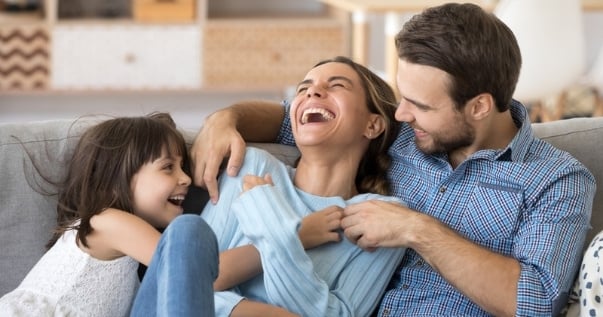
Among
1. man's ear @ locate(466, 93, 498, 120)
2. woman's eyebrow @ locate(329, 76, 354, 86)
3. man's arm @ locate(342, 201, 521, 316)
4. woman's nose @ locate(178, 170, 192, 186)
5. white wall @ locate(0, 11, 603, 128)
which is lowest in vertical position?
white wall @ locate(0, 11, 603, 128)

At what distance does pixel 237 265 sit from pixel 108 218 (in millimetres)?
260

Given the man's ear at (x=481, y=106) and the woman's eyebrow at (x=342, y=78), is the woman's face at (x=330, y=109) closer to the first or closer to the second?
the woman's eyebrow at (x=342, y=78)

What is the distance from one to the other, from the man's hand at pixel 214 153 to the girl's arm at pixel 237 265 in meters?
0.17

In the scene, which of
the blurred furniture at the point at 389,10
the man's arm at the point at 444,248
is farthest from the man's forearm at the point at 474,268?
the blurred furniture at the point at 389,10

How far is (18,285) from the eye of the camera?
205 cm

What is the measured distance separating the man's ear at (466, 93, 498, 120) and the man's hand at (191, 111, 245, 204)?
18.1 inches

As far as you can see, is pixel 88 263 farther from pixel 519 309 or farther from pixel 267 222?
pixel 519 309

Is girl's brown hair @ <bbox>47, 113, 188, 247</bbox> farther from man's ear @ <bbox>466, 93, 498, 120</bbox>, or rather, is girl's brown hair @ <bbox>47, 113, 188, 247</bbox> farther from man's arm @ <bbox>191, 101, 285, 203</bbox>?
man's ear @ <bbox>466, 93, 498, 120</bbox>

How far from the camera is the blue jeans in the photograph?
4.97 feet

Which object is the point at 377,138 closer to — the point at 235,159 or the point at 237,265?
the point at 235,159

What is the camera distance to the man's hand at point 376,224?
1886 mm

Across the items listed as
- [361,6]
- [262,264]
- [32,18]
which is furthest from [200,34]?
[262,264]

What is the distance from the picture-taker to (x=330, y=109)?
Answer: 2064 millimetres

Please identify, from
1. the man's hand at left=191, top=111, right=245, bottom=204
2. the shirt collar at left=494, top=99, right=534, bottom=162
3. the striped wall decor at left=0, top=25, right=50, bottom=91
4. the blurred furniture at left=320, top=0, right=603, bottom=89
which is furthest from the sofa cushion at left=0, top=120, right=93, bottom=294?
the striped wall decor at left=0, top=25, right=50, bottom=91
